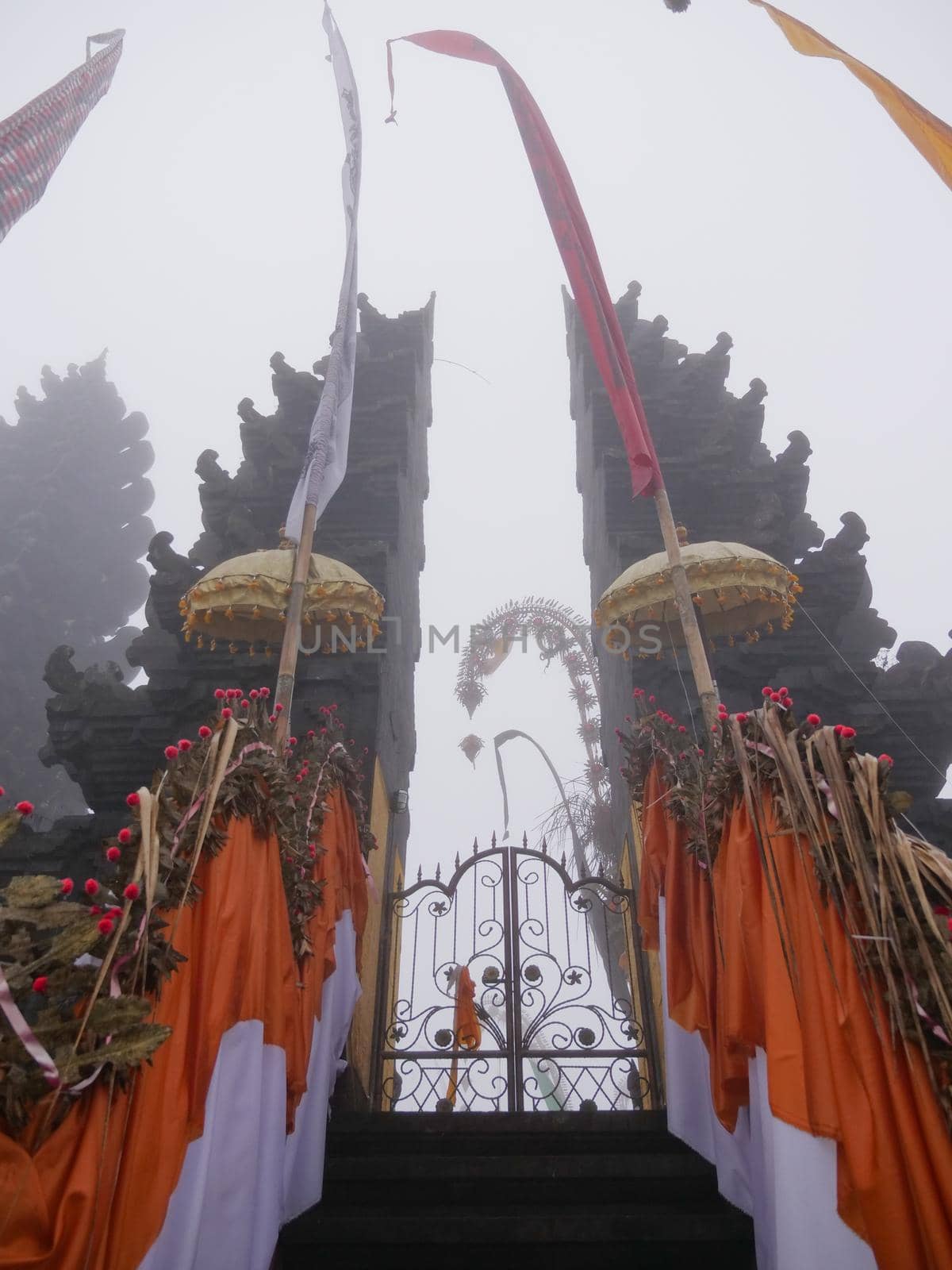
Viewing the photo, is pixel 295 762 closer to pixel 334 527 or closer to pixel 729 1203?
pixel 729 1203

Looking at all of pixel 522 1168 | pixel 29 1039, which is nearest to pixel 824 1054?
pixel 522 1168

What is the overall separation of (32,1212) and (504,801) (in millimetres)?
17540

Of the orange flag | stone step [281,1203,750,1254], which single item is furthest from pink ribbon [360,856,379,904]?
the orange flag

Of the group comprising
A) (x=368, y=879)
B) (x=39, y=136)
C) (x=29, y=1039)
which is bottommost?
(x=29, y=1039)

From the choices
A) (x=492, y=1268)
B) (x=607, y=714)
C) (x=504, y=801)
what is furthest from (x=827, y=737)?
(x=504, y=801)

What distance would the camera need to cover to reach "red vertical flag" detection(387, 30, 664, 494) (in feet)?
17.2

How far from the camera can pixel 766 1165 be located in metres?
2.93

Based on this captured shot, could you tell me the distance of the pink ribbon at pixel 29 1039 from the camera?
214cm

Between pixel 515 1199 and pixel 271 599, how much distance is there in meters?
3.80

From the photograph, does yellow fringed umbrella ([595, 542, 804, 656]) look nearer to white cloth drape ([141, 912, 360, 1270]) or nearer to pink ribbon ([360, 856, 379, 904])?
pink ribbon ([360, 856, 379, 904])

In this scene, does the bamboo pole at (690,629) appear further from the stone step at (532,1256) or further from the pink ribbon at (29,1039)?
the pink ribbon at (29,1039)

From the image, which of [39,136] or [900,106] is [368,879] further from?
[900,106]

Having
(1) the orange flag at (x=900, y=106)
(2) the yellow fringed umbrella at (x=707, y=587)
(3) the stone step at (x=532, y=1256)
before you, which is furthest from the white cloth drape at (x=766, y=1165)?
(1) the orange flag at (x=900, y=106)

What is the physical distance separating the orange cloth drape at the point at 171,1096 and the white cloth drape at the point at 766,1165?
1.62 metres
